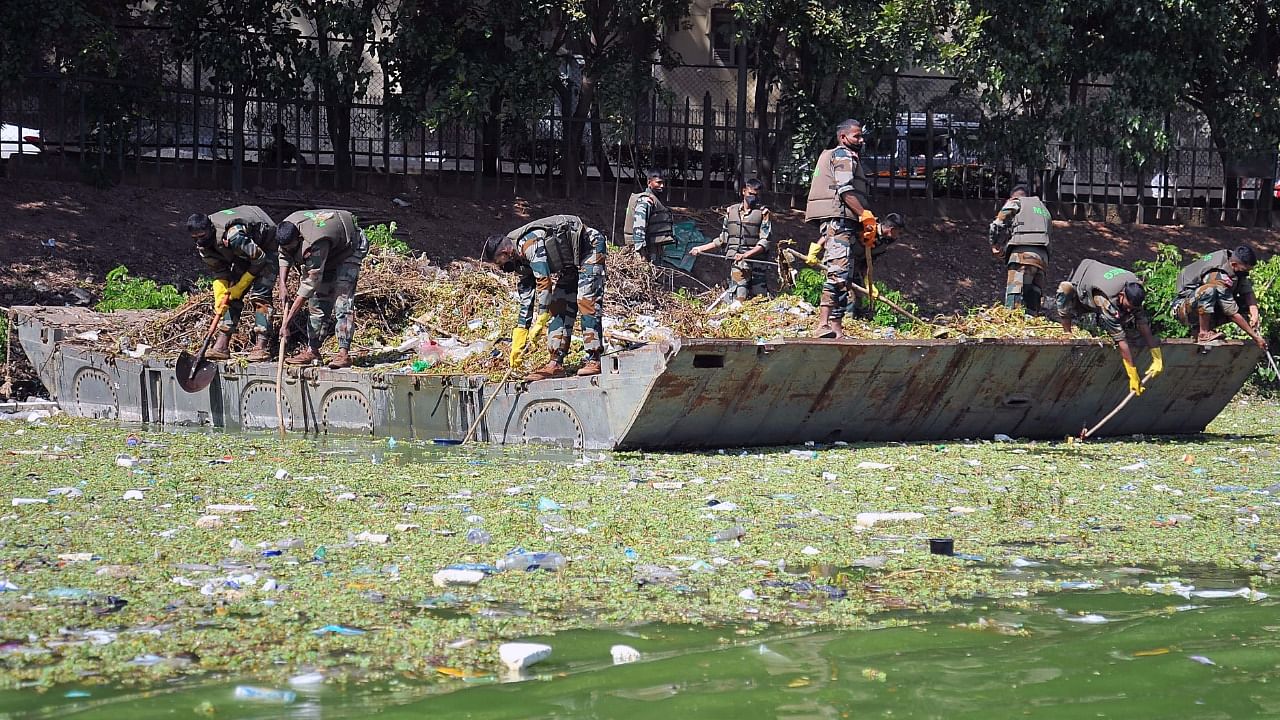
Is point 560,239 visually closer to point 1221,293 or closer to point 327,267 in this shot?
point 327,267

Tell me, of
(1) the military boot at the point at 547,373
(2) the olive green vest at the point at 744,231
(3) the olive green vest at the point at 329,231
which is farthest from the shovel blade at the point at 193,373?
(2) the olive green vest at the point at 744,231

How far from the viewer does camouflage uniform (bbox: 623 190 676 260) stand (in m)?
14.7

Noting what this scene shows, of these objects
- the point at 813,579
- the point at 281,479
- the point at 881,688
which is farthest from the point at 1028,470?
the point at 881,688

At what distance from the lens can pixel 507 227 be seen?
1823 cm

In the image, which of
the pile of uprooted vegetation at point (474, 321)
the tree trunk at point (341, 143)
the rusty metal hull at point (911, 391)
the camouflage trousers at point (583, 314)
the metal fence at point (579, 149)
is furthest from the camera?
the tree trunk at point (341, 143)

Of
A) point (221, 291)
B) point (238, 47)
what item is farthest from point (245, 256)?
point (238, 47)

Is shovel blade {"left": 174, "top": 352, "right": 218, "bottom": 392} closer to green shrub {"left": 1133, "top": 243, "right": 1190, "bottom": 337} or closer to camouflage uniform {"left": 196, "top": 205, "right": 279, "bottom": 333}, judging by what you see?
camouflage uniform {"left": 196, "top": 205, "right": 279, "bottom": 333}

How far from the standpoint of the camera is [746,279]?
14289 mm

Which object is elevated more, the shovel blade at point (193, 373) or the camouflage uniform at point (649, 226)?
the camouflage uniform at point (649, 226)

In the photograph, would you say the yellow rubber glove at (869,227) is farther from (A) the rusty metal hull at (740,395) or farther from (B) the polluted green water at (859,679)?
(B) the polluted green water at (859,679)

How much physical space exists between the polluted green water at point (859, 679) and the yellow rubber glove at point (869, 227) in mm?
5907

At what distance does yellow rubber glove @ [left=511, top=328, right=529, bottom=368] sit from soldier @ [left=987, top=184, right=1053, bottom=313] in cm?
528

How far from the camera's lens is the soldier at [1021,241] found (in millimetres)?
13359

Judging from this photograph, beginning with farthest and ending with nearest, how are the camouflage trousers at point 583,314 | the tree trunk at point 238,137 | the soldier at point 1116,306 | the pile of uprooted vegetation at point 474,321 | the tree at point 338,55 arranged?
the tree trunk at point 238,137 → the tree at point 338,55 → the pile of uprooted vegetation at point 474,321 → the soldier at point 1116,306 → the camouflage trousers at point 583,314
